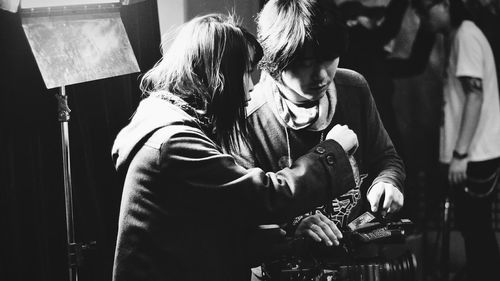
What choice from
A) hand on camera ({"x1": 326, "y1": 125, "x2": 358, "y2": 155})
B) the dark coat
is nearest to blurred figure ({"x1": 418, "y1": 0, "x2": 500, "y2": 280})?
the dark coat

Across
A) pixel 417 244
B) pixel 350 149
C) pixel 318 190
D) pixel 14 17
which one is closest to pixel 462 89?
pixel 417 244

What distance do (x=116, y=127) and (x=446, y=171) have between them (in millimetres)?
1518

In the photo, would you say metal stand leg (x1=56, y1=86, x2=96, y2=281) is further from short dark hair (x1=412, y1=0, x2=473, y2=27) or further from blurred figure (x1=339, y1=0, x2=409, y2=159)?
short dark hair (x1=412, y1=0, x2=473, y2=27)

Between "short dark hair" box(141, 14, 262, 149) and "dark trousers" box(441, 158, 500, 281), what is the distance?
1.56 metres

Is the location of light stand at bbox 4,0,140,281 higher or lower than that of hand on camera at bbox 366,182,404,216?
higher

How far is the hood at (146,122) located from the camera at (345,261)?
40 centimetres

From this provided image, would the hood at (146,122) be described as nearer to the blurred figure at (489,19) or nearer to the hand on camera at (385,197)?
the hand on camera at (385,197)

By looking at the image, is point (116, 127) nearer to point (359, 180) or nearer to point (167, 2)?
point (167, 2)

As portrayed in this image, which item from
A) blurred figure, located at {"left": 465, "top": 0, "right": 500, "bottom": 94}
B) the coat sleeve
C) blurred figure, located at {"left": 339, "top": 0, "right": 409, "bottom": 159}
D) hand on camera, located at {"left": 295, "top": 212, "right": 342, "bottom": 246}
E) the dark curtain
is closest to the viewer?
the coat sleeve

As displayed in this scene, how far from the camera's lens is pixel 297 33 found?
1.64 metres

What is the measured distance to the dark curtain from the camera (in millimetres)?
1793

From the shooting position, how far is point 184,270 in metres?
1.36

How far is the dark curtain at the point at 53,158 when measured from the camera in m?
1.79

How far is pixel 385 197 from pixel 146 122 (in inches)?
28.8
